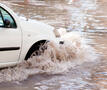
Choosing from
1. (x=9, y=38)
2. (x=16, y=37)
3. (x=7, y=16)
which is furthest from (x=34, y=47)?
(x=7, y=16)

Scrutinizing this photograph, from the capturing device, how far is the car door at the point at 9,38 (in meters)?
6.69

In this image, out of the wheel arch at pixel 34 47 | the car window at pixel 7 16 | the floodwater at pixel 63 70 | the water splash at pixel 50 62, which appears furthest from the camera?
the wheel arch at pixel 34 47

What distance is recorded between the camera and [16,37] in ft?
22.6

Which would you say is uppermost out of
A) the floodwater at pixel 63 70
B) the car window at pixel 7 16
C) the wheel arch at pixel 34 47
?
the car window at pixel 7 16

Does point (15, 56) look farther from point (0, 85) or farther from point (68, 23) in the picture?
point (68, 23)

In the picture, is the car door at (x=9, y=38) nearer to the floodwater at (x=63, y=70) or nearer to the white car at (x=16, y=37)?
the white car at (x=16, y=37)

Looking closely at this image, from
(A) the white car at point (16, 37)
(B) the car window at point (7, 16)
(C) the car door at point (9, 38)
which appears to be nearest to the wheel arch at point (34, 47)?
(A) the white car at point (16, 37)

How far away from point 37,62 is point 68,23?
7.11 m

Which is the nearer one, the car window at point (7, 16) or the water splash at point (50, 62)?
the car window at point (7, 16)

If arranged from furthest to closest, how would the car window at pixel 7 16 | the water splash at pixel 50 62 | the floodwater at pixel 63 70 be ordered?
the water splash at pixel 50 62
the car window at pixel 7 16
the floodwater at pixel 63 70

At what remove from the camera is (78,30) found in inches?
511

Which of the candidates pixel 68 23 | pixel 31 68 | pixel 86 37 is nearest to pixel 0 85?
pixel 31 68

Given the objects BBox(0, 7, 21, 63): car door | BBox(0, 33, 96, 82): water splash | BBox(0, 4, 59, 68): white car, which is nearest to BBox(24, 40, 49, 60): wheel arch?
BBox(0, 4, 59, 68): white car

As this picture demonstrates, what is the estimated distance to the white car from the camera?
6.74 meters
